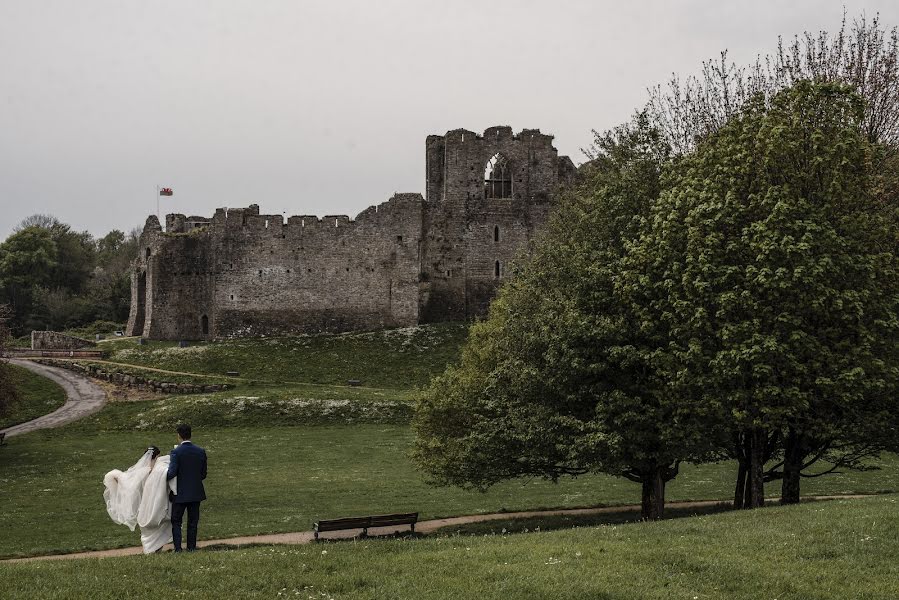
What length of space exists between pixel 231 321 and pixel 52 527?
1637 inches

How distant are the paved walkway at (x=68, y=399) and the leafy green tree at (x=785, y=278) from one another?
3235 centimetres

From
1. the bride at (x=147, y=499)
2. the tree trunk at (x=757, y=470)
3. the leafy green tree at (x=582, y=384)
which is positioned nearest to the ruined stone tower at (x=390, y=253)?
the leafy green tree at (x=582, y=384)

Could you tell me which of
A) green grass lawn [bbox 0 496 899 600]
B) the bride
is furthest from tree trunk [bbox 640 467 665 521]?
the bride

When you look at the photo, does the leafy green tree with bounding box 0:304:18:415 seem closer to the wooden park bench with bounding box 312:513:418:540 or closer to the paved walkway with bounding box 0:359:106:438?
the paved walkway with bounding box 0:359:106:438

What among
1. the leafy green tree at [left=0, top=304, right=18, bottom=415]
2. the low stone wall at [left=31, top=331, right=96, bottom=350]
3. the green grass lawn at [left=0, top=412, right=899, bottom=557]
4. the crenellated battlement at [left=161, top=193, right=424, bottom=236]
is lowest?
the green grass lawn at [left=0, top=412, right=899, bottom=557]

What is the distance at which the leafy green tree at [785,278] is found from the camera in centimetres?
2080

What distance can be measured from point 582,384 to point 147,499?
38.2 ft

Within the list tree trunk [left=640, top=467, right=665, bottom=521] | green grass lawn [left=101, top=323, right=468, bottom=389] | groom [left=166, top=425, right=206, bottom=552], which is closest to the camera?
groom [left=166, top=425, right=206, bottom=552]

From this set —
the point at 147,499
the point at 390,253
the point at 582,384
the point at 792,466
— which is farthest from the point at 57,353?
the point at 792,466

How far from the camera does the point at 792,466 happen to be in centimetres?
2397

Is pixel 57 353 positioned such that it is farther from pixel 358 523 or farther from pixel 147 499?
pixel 147 499

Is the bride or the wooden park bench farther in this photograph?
the wooden park bench

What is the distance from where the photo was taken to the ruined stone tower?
6575 cm

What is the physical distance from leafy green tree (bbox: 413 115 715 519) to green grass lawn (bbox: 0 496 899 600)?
5.77 m
